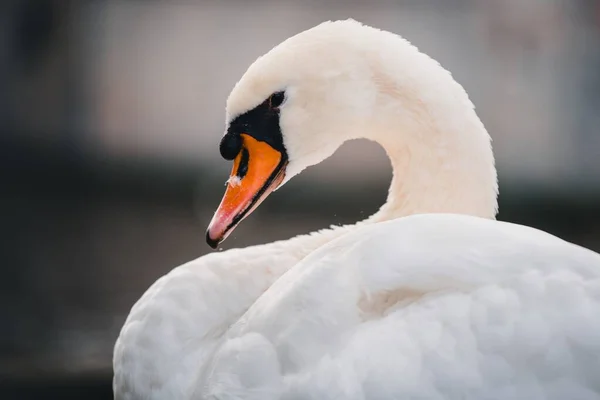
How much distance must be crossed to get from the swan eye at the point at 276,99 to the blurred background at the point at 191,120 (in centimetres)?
223

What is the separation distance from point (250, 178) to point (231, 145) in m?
0.05

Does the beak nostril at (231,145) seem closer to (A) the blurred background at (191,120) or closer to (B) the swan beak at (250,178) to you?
(B) the swan beak at (250,178)

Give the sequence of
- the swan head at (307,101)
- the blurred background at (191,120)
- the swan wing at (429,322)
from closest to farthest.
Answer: the swan wing at (429,322)
the swan head at (307,101)
the blurred background at (191,120)

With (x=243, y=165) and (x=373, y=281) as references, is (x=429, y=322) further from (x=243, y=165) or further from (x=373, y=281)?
(x=243, y=165)

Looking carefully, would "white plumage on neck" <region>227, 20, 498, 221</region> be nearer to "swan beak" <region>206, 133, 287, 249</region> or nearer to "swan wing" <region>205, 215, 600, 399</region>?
"swan beak" <region>206, 133, 287, 249</region>

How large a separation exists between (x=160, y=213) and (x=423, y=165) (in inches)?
127

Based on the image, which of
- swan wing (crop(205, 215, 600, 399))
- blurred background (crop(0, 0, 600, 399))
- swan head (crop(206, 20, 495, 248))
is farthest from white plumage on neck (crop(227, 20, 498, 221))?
blurred background (crop(0, 0, 600, 399))

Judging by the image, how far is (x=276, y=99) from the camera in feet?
3.43

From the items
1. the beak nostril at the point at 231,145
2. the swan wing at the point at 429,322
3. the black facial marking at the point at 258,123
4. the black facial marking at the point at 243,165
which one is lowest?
the swan wing at the point at 429,322

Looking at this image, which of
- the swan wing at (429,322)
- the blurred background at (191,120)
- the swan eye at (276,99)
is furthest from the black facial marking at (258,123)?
the blurred background at (191,120)

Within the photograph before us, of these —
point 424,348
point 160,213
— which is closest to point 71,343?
point 160,213

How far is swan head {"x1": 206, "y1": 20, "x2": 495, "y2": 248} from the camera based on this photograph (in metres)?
1.03

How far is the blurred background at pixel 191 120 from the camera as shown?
3699 millimetres

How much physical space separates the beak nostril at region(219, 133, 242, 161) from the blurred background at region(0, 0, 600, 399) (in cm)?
220
